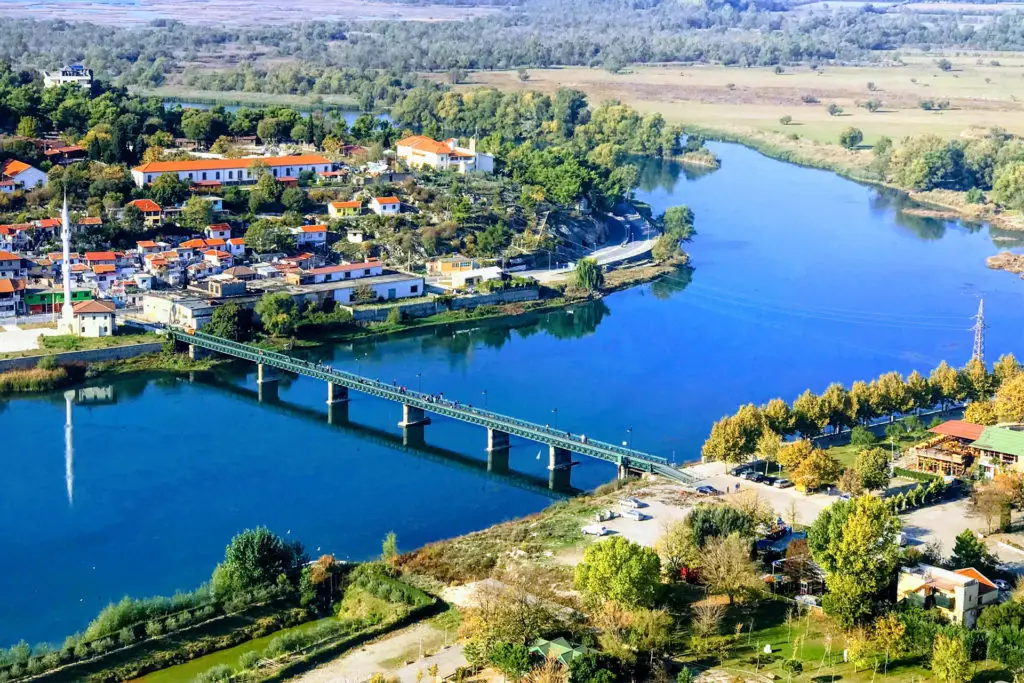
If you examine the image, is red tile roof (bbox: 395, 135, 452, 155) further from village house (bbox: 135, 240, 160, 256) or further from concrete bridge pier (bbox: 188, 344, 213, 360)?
concrete bridge pier (bbox: 188, 344, 213, 360)

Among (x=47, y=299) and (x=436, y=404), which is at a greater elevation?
(x=47, y=299)

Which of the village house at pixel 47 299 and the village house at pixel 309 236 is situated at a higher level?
the village house at pixel 309 236

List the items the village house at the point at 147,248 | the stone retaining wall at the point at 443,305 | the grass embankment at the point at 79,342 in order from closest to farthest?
the grass embankment at the point at 79,342
the stone retaining wall at the point at 443,305
the village house at the point at 147,248

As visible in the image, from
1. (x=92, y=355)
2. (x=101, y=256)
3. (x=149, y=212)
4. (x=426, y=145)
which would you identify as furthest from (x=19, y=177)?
(x=426, y=145)

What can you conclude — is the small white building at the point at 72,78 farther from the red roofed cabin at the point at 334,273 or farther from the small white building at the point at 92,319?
the small white building at the point at 92,319

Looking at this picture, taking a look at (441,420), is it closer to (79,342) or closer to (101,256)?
(79,342)

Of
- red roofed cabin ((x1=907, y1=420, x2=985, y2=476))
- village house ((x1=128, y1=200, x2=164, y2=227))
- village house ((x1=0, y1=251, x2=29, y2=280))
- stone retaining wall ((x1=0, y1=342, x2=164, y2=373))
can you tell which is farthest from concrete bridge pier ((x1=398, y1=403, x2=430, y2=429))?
village house ((x1=128, y1=200, x2=164, y2=227))

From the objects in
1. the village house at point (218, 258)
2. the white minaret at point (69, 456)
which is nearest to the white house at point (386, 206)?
the village house at point (218, 258)
